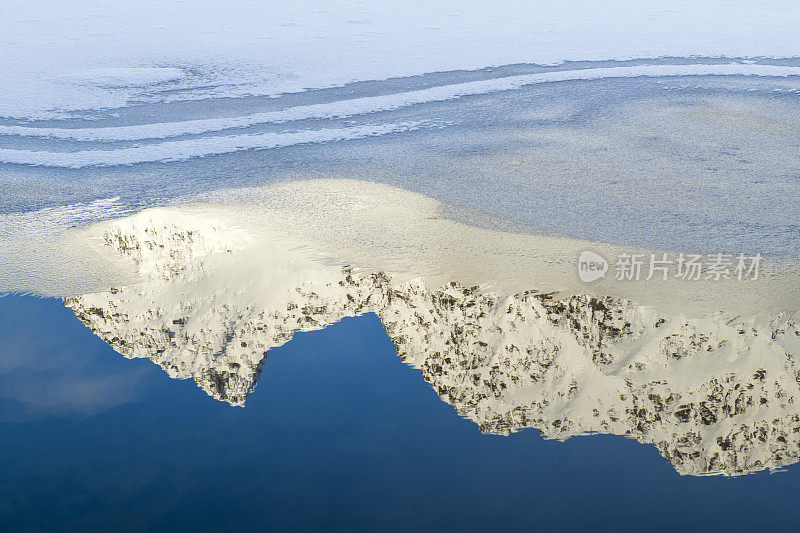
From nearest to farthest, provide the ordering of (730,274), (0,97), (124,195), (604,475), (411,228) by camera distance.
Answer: (604,475), (730,274), (411,228), (124,195), (0,97)

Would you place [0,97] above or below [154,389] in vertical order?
above

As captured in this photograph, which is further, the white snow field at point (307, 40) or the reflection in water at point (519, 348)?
the white snow field at point (307, 40)

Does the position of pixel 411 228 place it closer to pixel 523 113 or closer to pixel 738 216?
pixel 738 216

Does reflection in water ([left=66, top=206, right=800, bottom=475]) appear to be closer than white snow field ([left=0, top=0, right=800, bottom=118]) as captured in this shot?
Yes

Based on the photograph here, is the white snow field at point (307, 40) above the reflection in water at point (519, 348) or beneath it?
above

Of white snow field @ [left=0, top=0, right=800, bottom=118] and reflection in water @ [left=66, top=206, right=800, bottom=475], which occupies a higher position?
white snow field @ [left=0, top=0, right=800, bottom=118]

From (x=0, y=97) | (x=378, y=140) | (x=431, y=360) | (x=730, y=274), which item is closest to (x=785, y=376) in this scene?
(x=730, y=274)

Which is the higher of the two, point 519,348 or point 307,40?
point 307,40

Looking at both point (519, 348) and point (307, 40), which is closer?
point (519, 348)
